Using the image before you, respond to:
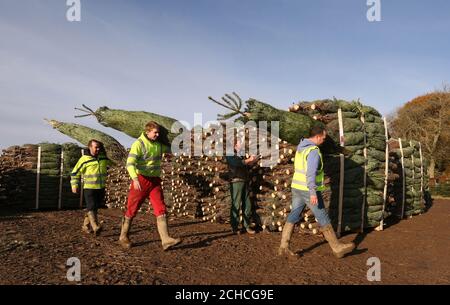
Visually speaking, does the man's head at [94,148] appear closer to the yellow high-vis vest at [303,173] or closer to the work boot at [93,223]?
the work boot at [93,223]

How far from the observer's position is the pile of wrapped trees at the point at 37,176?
45.2 ft

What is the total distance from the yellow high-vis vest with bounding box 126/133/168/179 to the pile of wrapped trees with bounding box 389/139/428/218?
597cm

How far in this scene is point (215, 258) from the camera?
5.77m

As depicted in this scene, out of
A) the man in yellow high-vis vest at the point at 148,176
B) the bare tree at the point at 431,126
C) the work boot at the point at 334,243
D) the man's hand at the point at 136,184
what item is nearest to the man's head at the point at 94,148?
the man in yellow high-vis vest at the point at 148,176

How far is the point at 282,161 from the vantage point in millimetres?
7410

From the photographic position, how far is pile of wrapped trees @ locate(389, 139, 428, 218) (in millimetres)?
9867

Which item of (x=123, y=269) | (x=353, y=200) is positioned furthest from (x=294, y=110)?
(x=123, y=269)

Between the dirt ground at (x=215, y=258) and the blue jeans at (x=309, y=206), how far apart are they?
0.63m

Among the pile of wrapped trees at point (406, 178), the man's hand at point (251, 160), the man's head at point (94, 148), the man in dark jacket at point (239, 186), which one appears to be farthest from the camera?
the pile of wrapped trees at point (406, 178)

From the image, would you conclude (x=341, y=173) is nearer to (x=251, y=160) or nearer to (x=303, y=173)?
(x=303, y=173)

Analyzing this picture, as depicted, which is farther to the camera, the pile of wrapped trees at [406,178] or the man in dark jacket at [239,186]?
the pile of wrapped trees at [406,178]

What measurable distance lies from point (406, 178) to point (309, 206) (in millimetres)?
6170

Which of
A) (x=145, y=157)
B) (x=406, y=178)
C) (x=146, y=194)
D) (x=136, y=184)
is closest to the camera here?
(x=136, y=184)

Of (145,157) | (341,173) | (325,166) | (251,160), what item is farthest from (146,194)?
(341,173)
